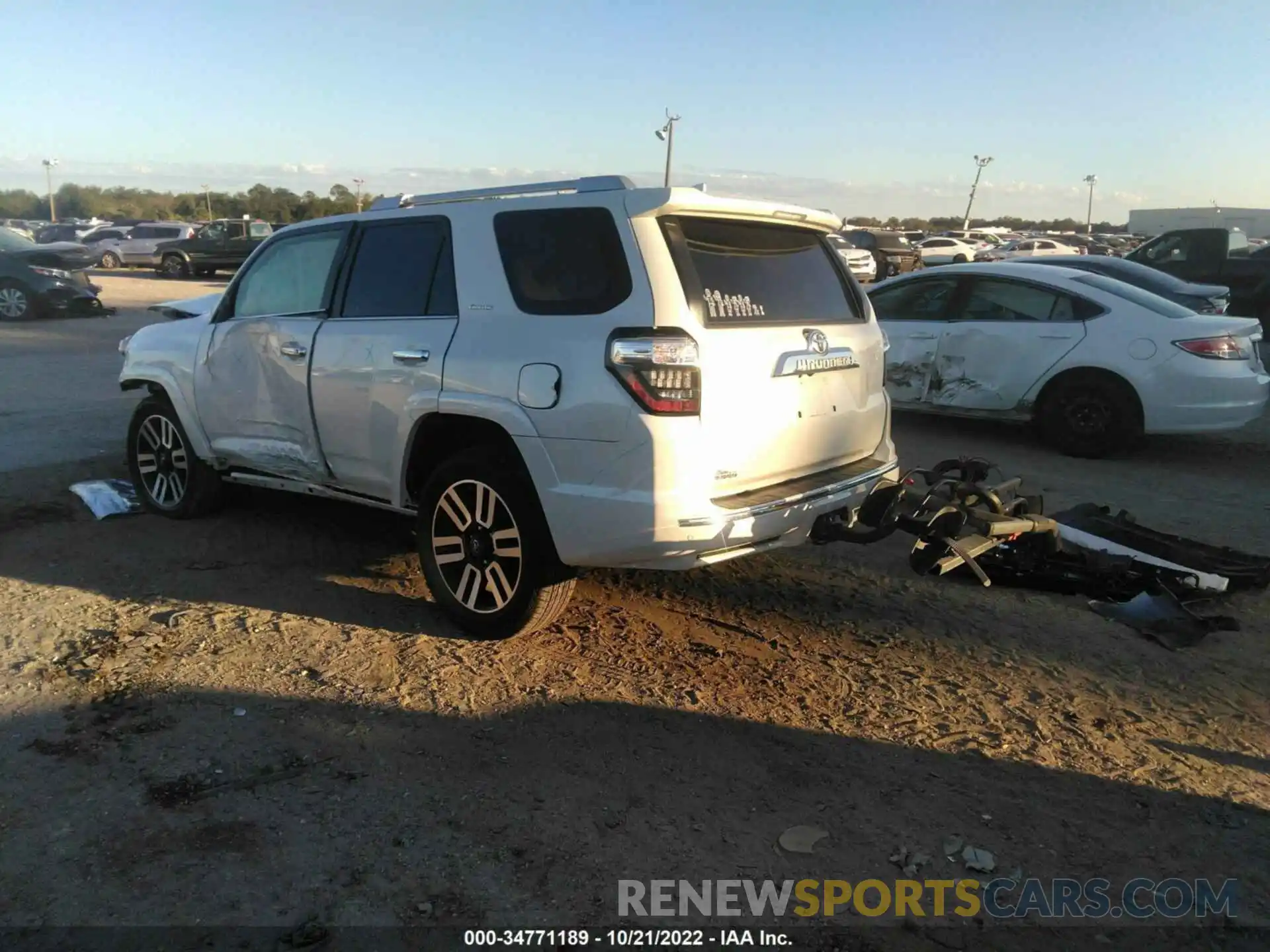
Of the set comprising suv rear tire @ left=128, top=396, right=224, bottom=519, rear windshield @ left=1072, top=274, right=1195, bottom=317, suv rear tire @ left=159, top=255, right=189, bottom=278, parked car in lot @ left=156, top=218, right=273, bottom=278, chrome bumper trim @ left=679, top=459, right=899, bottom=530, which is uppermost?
parked car in lot @ left=156, top=218, right=273, bottom=278

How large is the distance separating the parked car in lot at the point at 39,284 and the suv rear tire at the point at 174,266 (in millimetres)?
13572

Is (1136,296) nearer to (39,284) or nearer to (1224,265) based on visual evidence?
(1224,265)

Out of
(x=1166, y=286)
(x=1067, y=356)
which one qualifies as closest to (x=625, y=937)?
(x=1067, y=356)

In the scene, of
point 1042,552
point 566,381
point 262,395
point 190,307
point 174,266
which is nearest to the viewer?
point 566,381

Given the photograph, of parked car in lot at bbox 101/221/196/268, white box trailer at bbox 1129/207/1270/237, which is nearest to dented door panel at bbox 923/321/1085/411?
parked car in lot at bbox 101/221/196/268

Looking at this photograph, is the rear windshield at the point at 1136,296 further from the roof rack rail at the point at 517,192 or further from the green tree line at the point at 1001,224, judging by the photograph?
the green tree line at the point at 1001,224

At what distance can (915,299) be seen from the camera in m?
9.27

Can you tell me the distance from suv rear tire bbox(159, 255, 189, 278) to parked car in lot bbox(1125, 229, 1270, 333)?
27.4m

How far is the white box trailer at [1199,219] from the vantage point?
2308 inches

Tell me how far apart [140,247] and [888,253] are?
85.4ft

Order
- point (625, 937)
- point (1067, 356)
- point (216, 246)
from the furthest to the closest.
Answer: point (216, 246) < point (1067, 356) < point (625, 937)

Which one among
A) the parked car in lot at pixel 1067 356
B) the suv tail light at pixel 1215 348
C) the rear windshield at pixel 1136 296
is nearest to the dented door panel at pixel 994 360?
the parked car in lot at pixel 1067 356

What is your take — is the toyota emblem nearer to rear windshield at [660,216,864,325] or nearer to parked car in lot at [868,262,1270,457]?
rear windshield at [660,216,864,325]

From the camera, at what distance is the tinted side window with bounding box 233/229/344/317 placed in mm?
5176
